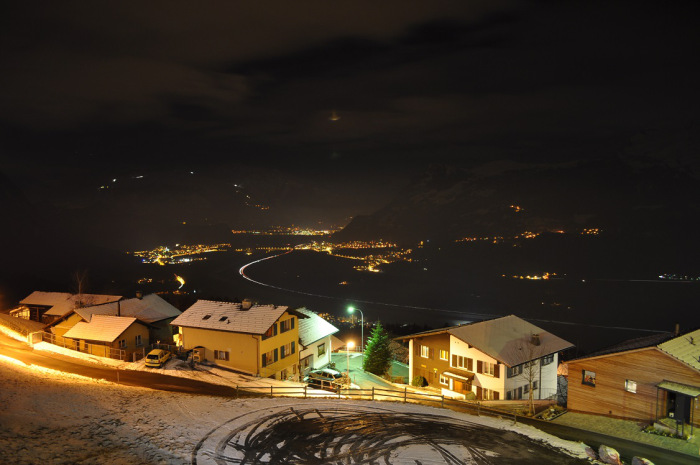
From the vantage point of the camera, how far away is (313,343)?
3806 centimetres

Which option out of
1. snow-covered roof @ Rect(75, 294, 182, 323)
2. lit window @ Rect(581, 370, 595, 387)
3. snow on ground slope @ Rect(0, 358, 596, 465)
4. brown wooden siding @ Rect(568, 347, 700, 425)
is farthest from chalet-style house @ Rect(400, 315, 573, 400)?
snow-covered roof @ Rect(75, 294, 182, 323)

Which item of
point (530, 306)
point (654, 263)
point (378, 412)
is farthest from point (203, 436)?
point (654, 263)

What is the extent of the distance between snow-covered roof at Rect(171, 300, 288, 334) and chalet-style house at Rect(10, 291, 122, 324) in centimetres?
2015

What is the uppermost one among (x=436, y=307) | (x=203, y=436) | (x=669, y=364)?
(x=669, y=364)

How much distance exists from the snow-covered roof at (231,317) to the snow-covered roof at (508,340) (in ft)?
45.3

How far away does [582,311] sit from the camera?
99.6m

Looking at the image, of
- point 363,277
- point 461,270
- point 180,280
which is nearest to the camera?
point 180,280

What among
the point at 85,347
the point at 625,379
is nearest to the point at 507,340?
the point at 625,379

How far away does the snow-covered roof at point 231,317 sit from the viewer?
1261 inches

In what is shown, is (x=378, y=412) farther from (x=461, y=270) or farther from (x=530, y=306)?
(x=461, y=270)

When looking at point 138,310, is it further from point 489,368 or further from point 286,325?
point 489,368

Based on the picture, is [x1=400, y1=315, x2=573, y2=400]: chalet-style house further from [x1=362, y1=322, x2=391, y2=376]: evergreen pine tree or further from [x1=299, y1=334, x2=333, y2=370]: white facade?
[x1=299, y1=334, x2=333, y2=370]: white facade

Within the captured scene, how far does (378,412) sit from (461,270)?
510ft

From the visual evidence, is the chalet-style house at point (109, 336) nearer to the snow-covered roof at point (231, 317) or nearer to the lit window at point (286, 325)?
the snow-covered roof at point (231, 317)
